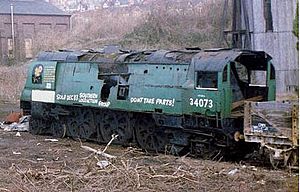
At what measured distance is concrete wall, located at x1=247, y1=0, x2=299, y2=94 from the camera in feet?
92.8

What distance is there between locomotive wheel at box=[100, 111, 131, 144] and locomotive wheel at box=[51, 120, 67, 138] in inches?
86.2

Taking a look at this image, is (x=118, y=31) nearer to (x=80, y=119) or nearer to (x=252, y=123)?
(x=80, y=119)

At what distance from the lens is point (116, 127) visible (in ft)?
66.6

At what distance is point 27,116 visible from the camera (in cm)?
2530

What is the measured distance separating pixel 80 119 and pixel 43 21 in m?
40.7

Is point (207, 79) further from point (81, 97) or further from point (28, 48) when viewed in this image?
point (28, 48)

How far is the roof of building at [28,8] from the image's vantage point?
6016 centimetres

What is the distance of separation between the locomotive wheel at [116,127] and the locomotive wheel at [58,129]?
2.19m

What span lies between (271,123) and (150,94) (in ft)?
16.4

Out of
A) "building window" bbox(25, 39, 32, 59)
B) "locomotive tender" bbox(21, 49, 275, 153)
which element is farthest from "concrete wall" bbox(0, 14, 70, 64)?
"locomotive tender" bbox(21, 49, 275, 153)

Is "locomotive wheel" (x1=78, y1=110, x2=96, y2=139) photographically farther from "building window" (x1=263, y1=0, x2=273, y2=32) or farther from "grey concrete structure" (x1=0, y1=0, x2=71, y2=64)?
"grey concrete structure" (x1=0, y1=0, x2=71, y2=64)

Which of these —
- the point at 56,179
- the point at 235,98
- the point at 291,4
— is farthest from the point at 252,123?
the point at 291,4

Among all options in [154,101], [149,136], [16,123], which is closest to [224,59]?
[154,101]

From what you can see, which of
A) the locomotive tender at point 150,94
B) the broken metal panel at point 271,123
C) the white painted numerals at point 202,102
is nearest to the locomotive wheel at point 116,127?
the locomotive tender at point 150,94
